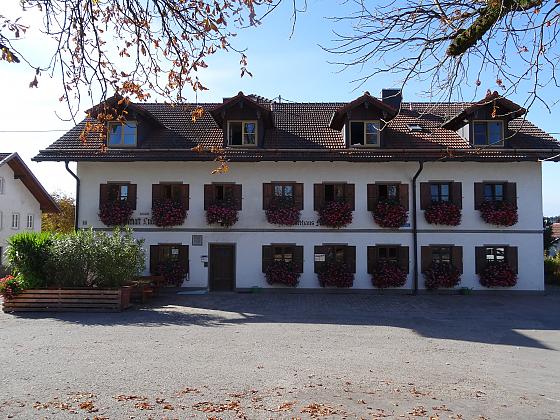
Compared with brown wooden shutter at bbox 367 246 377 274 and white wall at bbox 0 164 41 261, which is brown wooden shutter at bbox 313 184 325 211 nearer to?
brown wooden shutter at bbox 367 246 377 274

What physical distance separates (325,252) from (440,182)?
5269 mm

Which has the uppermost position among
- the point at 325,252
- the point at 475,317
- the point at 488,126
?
the point at 488,126

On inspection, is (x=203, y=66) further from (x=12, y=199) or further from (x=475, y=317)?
(x=12, y=199)

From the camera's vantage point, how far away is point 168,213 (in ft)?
63.0

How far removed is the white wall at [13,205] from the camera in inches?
1202

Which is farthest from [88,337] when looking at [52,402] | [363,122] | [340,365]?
[363,122]

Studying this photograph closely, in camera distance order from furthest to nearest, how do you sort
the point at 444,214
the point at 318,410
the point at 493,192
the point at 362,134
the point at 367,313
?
the point at 362,134
the point at 493,192
the point at 444,214
the point at 367,313
the point at 318,410

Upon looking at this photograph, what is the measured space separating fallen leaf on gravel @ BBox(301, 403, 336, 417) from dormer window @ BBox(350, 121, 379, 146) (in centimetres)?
1486

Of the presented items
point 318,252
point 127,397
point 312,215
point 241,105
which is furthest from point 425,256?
point 127,397

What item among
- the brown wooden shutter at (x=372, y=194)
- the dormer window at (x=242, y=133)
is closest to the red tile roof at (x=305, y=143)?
the dormer window at (x=242, y=133)

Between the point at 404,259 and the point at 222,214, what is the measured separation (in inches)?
282

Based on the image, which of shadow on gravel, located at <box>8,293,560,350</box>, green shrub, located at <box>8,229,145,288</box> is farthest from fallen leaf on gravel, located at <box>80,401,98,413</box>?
green shrub, located at <box>8,229,145,288</box>

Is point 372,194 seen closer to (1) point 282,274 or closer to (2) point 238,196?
(1) point 282,274

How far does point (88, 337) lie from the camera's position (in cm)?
1091
